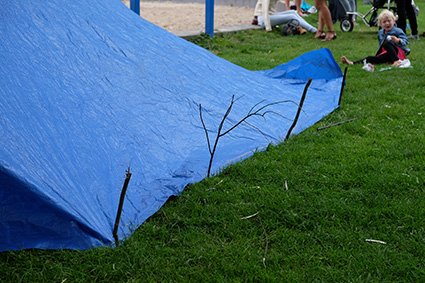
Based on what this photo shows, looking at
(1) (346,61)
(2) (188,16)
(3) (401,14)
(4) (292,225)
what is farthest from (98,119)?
(2) (188,16)

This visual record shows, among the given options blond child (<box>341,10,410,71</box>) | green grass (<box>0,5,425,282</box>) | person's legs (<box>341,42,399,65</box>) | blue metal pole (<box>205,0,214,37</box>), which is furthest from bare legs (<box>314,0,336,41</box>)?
green grass (<box>0,5,425,282</box>)

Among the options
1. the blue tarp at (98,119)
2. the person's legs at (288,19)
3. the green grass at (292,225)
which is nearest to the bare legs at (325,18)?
the person's legs at (288,19)

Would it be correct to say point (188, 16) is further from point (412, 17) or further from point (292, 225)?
point (292, 225)

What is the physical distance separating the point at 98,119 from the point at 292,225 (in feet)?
3.84

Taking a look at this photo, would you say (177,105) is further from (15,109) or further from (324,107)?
(324,107)

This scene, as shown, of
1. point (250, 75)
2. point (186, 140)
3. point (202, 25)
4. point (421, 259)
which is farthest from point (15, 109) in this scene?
point (202, 25)

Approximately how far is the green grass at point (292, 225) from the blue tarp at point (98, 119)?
138 mm

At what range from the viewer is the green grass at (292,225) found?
2.90m

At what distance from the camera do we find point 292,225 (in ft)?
11.1

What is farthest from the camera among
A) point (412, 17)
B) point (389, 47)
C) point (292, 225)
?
point (412, 17)

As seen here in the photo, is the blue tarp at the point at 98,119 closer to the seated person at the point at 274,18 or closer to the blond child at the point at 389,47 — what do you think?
the blond child at the point at 389,47

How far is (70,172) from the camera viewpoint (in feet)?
10.6

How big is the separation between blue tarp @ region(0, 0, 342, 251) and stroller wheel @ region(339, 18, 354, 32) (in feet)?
23.4

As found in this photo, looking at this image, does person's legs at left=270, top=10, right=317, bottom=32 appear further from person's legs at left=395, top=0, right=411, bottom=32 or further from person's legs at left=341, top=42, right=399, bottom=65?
person's legs at left=341, top=42, right=399, bottom=65
